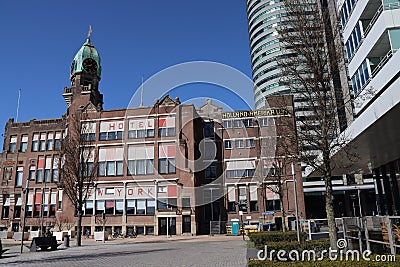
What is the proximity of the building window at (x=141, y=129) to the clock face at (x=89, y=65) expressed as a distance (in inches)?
563

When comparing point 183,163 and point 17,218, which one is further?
point 17,218

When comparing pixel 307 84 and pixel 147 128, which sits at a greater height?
pixel 147 128

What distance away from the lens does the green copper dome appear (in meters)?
56.0

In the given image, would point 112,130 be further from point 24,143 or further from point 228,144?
point 24,143

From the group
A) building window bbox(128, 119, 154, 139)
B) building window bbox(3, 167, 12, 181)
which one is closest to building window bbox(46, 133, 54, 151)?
building window bbox(3, 167, 12, 181)

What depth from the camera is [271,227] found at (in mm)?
37031

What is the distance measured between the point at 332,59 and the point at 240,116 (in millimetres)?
44270

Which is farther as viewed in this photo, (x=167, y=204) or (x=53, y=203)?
(x=53, y=203)

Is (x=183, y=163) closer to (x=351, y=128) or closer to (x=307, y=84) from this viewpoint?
(x=351, y=128)

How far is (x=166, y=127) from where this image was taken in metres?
47.9

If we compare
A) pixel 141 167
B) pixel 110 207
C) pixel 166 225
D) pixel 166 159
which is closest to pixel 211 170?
pixel 166 159

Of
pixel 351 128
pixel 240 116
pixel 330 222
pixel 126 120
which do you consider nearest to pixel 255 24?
pixel 240 116

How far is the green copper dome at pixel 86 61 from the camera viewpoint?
56.0 m

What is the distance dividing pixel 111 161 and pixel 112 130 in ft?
14.7
